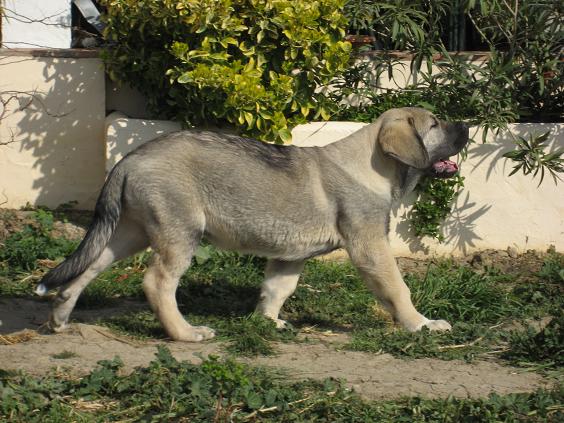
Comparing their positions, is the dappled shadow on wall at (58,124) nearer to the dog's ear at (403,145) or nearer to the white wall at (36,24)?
the white wall at (36,24)

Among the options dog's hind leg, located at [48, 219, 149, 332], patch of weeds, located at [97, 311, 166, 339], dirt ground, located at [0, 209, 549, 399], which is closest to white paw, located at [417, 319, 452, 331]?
dirt ground, located at [0, 209, 549, 399]

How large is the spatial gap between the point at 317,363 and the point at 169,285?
1149 mm

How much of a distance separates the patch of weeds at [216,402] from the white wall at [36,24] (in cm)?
502

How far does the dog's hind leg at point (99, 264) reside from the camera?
22.0ft

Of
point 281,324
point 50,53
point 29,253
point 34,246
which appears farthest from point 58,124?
point 281,324

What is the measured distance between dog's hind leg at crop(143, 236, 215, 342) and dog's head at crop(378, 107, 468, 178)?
1.58 metres

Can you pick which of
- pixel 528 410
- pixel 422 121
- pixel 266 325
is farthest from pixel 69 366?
pixel 422 121

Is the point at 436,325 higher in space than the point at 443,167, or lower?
lower

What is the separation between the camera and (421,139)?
7.28 m

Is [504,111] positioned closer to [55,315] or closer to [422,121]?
[422,121]

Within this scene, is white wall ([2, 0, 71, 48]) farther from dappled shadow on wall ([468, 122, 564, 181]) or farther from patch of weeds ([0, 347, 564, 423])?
patch of weeds ([0, 347, 564, 423])

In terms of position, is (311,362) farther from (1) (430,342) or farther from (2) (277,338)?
(1) (430,342)

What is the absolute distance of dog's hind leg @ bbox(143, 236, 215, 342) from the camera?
6.64m

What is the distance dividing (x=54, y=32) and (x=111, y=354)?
471cm
